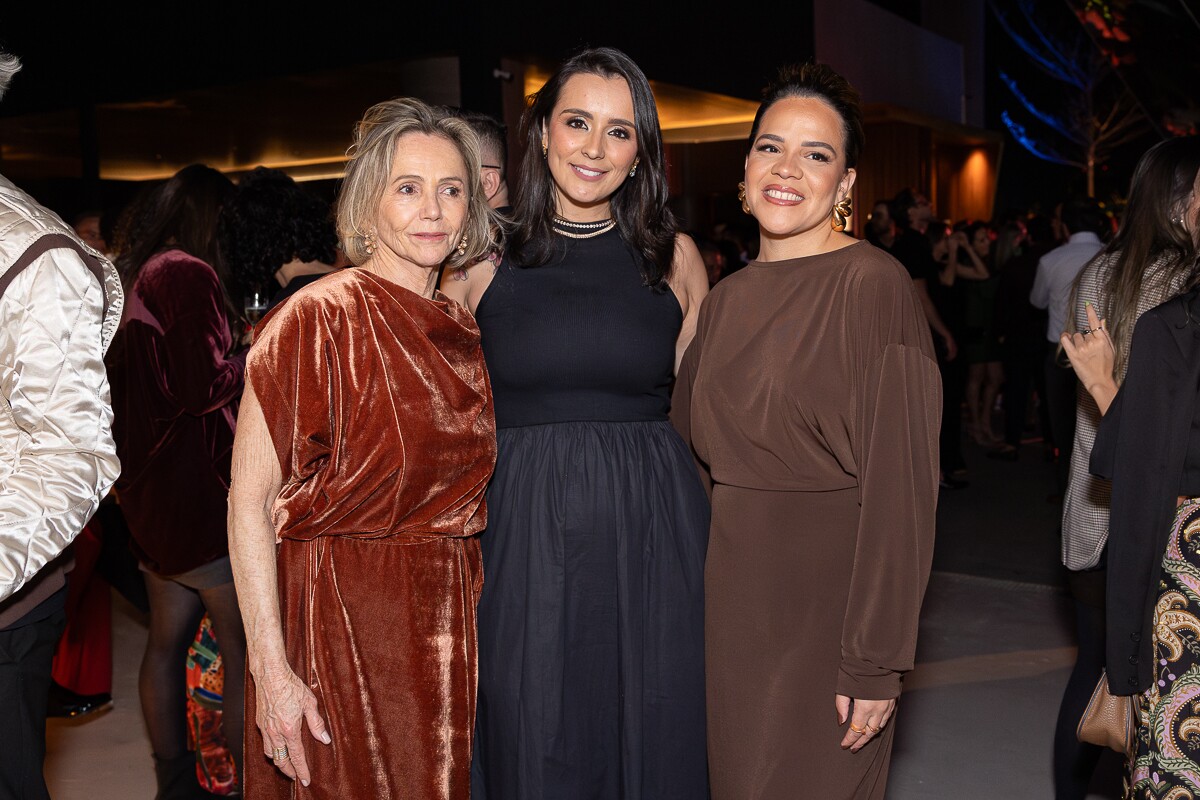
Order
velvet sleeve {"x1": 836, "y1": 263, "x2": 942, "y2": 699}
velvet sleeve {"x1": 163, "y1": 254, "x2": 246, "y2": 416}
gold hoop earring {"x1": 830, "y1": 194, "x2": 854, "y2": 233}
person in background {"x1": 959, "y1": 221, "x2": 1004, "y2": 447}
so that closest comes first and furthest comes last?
velvet sleeve {"x1": 836, "y1": 263, "x2": 942, "y2": 699}
gold hoop earring {"x1": 830, "y1": 194, "x2": 854, "y2": 233}
velvet sleeve {"x1": 163, "y1": 254, "x2": 246, "y2": 416}
person in background {"x1": 959, "y1": 221, "x2": 1004, "y2": 447}

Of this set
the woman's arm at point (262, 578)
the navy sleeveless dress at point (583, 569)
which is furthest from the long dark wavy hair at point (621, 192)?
the woman's arm at point (262, 578)

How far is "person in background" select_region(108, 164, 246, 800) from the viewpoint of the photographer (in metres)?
3.07

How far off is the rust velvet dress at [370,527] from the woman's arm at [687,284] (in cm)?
69

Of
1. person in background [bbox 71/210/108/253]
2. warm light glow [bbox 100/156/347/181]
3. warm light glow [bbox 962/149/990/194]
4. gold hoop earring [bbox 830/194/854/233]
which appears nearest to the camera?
gold hoop earring [bbox 830/194/854/233]

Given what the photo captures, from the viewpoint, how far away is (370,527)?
1.99 metres

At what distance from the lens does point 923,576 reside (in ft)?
6.63

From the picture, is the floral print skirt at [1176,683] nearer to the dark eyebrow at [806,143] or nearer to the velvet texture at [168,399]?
the dark eyebrow at [806,143]

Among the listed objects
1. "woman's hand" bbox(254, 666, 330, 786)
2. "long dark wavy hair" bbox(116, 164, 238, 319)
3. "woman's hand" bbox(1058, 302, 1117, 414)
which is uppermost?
"long dark wavy hair" bbox(116, 164, 238, 319)

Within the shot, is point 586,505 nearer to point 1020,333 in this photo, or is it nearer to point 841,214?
point 841,214

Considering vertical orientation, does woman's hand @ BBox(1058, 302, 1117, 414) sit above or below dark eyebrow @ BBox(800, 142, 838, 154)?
below

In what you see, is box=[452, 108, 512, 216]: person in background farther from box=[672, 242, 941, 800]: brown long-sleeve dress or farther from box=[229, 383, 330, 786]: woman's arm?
box=[229, 383, 330, 786]: woman's arm

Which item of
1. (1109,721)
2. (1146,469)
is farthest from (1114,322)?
(1109,721)

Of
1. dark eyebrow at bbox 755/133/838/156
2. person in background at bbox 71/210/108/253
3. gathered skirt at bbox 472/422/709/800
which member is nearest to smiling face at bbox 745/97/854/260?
dark eyebrow at bbox 755/133/838/156

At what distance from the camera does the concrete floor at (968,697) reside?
11.8 feet
